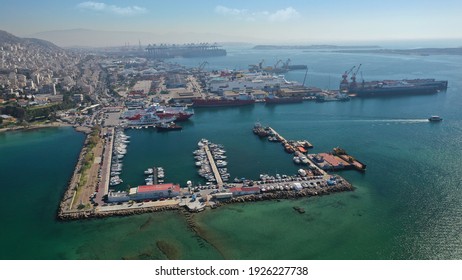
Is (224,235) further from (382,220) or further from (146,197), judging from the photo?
(382,220)

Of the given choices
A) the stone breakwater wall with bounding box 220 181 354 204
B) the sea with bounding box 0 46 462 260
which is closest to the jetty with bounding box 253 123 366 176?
the sea with bounding box 0 46 462 260

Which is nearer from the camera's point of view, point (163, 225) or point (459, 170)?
point (163, 225)

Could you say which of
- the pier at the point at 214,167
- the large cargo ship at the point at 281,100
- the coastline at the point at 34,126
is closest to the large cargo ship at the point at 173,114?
the coastline at the point at 34,126

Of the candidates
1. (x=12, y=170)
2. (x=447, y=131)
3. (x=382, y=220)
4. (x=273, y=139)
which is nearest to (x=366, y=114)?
(x=447, y=131)

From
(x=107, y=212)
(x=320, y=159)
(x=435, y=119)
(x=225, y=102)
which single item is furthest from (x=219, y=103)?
(x=107, y=212)

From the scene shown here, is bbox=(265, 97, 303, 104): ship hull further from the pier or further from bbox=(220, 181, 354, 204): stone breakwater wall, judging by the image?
bbox=(220, 181, 354, 204): stone breakwater wall

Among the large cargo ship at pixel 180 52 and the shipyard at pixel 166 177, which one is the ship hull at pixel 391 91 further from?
the large cargo ship at pixel 180 52
